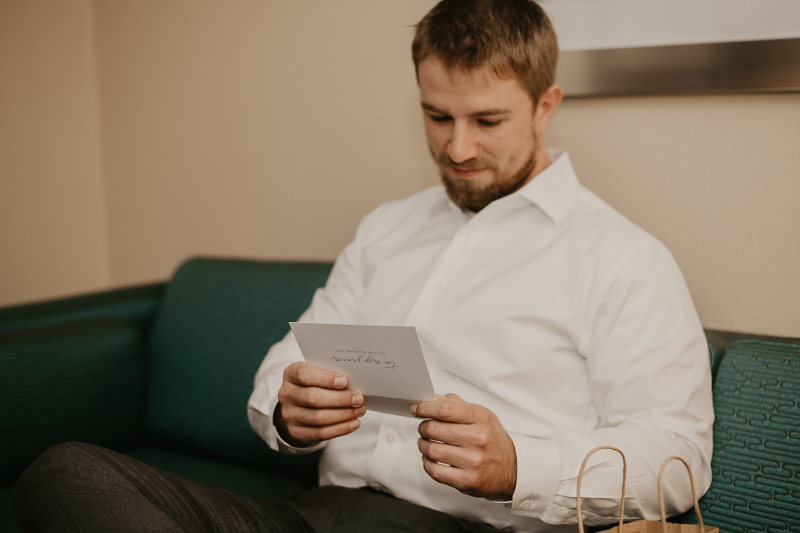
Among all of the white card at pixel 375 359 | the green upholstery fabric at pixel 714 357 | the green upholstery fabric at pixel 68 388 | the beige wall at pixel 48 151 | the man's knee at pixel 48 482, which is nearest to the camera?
the white card at pixel 375 359

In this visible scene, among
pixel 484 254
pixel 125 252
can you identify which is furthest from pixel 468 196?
pixel 125 252

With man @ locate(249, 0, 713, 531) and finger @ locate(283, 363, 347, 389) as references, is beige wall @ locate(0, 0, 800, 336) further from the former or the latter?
finger @ locate(283, 363, 347, 389)

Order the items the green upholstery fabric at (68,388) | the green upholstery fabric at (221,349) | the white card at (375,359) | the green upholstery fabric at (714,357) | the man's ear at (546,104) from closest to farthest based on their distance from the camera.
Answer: the white card at (375,359) < the green upholstery fabric at (714,357) < the man's ear at (546,104) < the green upholstery fabric at (68,388) < the green upholstery fabric at (221,349)

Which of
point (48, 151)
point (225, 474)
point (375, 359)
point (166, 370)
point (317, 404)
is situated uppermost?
point (48, 151)

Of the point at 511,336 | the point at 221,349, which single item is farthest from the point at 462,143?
the point at 221,349

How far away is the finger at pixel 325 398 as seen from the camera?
0.89 metres

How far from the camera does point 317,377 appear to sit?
2.94 ft

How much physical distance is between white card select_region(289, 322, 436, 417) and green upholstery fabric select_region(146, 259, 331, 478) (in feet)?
1.84

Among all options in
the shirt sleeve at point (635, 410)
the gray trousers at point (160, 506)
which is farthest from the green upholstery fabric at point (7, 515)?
the shirt sleeve at point (635, 410)

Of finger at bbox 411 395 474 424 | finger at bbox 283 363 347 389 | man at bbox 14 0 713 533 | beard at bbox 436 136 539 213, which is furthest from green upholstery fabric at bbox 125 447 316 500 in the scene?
beard at bbox 436 136 539 213

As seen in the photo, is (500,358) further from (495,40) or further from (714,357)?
(495,40)

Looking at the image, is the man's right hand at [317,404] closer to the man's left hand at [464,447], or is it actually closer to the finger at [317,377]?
the finger at [317,377]

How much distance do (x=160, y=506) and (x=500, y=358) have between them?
0.58m

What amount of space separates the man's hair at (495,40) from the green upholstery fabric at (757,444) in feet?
1.95
